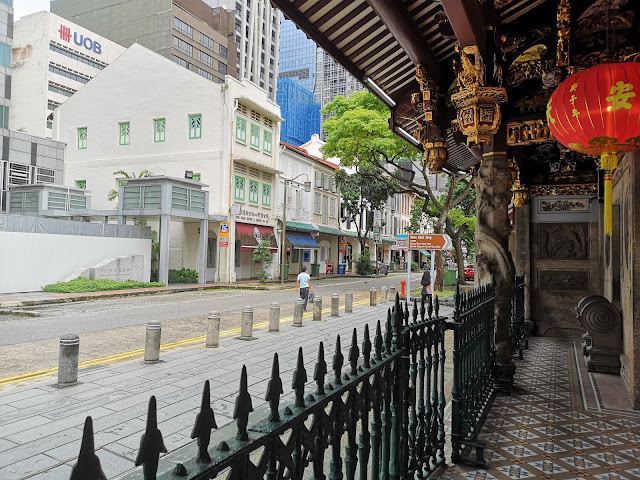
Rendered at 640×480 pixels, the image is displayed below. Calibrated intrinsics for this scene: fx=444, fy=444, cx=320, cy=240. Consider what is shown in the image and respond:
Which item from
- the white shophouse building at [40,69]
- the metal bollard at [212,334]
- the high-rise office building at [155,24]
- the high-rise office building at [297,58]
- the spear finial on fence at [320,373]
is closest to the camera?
the spear finial on fence at [320,373]

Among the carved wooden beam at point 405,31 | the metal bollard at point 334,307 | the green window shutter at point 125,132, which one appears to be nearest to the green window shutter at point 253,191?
the green window shutter at point 125,132

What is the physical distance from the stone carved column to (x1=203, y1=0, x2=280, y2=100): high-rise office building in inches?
2549

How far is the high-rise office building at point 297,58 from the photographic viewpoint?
8847 cm

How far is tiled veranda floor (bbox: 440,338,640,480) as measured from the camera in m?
3.56

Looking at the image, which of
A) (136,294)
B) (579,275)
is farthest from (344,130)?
(579,275)

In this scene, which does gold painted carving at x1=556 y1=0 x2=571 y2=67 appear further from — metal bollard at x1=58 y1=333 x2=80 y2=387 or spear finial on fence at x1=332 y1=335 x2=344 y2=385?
metal bollard at x1=58 y1=333 x2=80 y2=387

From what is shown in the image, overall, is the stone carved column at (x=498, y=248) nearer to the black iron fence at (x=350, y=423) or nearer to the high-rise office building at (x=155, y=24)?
the black iron fence at (x=350, y=423)

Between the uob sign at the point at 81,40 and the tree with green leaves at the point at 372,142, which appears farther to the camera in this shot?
the uob sign at the point at 81,40

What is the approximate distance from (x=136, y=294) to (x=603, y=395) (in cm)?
1810

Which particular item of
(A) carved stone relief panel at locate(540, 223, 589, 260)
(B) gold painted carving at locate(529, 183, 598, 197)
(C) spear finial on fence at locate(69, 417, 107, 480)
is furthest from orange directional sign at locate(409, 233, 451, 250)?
(C) spear finial on fence at locate(69, 417, 107, 480)

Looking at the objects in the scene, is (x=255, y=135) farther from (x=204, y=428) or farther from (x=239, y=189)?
(x=204, y=428)

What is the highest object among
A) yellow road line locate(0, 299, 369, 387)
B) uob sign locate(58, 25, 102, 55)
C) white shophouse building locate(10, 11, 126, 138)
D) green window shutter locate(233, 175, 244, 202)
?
uob sign locate(58, 25, 102, 55)

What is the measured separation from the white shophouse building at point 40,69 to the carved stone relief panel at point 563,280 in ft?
137

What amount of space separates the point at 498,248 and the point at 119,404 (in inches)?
202
